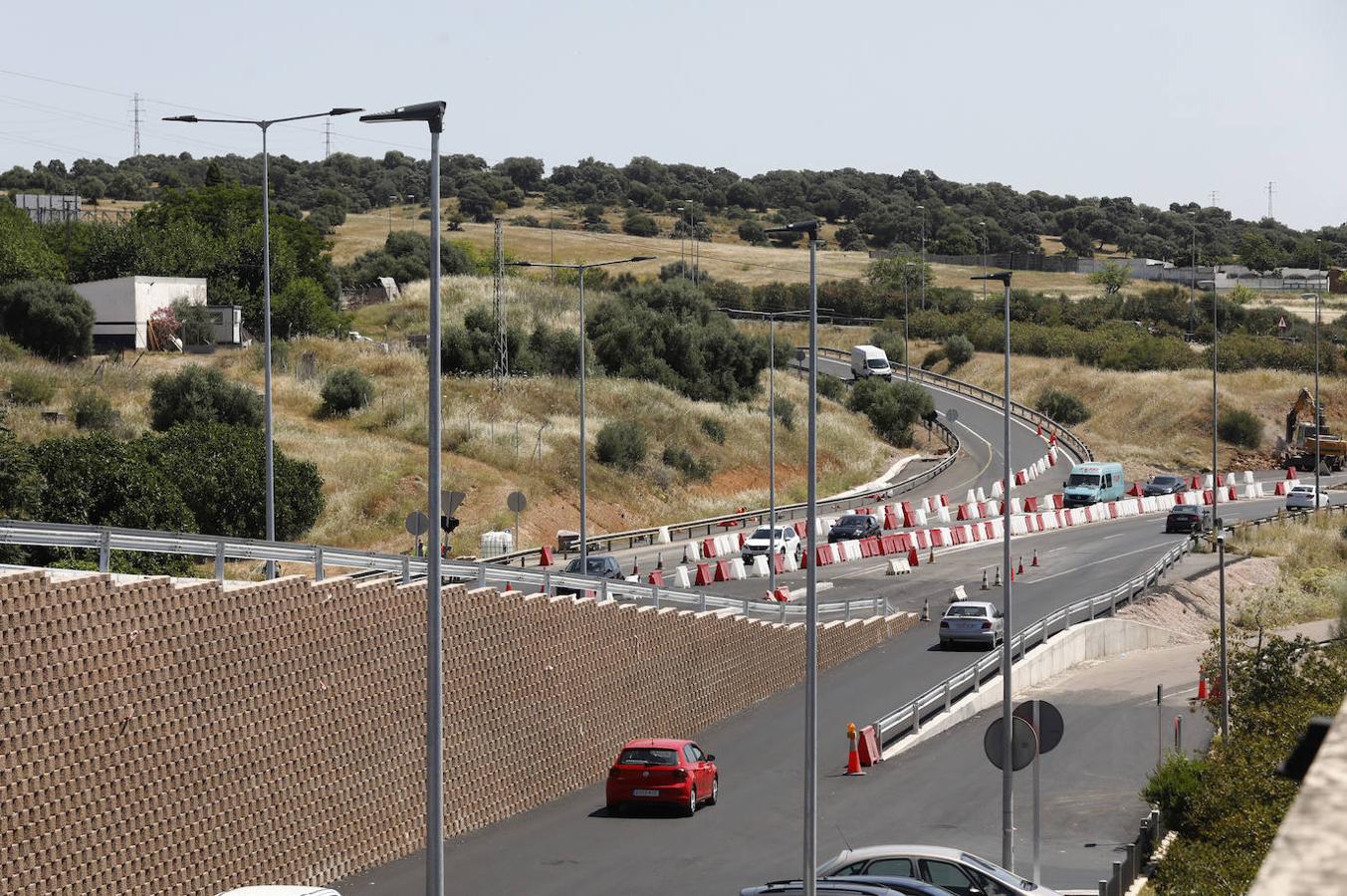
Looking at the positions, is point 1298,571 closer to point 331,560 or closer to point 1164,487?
point 1164,487

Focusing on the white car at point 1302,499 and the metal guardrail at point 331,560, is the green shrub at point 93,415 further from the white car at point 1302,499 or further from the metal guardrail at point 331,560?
the white car at point 1302,499

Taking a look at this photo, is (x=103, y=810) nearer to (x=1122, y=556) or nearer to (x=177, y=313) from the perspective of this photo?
(x=1122, y=556)

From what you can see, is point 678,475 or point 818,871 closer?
point 818,871

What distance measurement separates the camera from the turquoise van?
2953 inches

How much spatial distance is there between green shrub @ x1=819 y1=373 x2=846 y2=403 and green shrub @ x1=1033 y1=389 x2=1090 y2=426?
15440 mm

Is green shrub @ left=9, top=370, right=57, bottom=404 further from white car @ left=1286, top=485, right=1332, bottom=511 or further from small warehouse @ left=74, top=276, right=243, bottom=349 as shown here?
white car @ left=1286, top=485, right=1332, bottom=511

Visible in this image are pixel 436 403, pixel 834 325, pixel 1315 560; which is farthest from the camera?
pixel 834 325

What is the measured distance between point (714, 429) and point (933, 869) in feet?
214

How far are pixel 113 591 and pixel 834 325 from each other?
126849mm

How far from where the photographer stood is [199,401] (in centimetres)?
6059

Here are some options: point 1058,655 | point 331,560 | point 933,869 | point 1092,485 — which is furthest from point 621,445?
point 933,869

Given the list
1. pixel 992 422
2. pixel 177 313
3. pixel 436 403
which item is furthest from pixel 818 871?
pixel 992 422

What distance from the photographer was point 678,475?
2987 inches

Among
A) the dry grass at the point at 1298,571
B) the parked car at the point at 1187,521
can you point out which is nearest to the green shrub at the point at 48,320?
the parked car at the point at 1187,521
